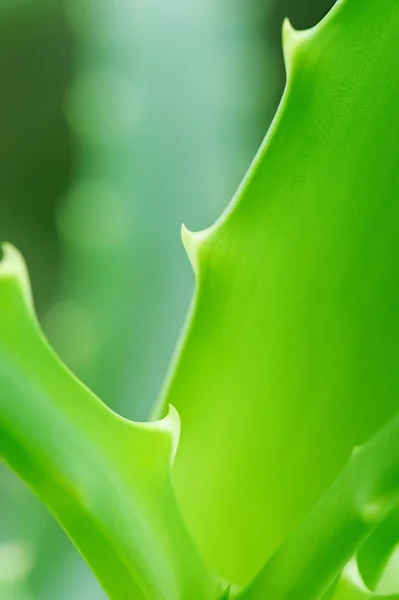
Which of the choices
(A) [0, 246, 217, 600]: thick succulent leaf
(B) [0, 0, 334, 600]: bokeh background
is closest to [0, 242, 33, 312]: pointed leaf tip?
(A) [0, 246, 217, 600]: thick succulent leaf

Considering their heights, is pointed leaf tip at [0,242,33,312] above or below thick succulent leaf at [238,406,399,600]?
above

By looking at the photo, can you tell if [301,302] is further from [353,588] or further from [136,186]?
[136,186]

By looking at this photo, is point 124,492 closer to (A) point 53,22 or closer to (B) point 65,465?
(B) point 65,465

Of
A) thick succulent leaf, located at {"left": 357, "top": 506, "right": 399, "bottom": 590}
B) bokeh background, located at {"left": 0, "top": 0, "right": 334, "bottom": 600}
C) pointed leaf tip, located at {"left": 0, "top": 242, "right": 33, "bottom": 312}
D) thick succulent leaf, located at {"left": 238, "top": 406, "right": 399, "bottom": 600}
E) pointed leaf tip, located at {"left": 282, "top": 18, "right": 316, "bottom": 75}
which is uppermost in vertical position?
pointed leaf tip, located at {"left": 282, "top": 18, "right": 316, "bottom": 75}

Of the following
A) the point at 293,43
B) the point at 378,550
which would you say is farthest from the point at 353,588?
the point at 293,43

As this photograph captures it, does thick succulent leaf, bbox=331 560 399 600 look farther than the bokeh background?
No

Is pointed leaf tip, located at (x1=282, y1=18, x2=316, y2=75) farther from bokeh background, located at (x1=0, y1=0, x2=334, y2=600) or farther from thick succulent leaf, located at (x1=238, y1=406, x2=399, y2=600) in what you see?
bokeh background, located at (x1=0, y1=0, x2=334, y2=600)

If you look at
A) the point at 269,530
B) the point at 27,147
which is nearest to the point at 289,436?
the point at 269,530
